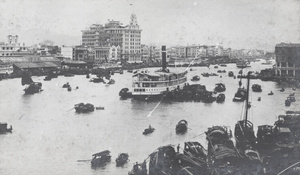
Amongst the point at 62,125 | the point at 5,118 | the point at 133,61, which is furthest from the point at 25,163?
the point at 133,61

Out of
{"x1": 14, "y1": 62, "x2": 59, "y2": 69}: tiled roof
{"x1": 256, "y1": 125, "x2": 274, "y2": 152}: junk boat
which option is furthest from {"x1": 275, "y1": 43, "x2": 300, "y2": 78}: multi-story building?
{"x1": 14, "y1": 62, "x2": 59, "y2": 69}: tiled roof

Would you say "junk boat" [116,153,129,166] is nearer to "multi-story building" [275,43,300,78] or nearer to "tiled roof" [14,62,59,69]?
"multi-story building" [275,43,300,78]

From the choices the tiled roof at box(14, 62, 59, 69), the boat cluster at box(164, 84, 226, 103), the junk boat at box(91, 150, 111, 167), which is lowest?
the junk boat at box(91, 150, 111, 167)

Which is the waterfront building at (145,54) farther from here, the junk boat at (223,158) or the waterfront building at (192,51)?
the junk boat at (223,158)

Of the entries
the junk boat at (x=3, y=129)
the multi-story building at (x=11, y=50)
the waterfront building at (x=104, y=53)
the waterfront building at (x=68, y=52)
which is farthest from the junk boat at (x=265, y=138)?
the waterfront building at (x=68, y=52)

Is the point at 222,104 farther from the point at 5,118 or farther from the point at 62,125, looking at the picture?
the point at 5,118

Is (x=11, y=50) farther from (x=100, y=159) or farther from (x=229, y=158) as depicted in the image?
(x=229, y=158)
